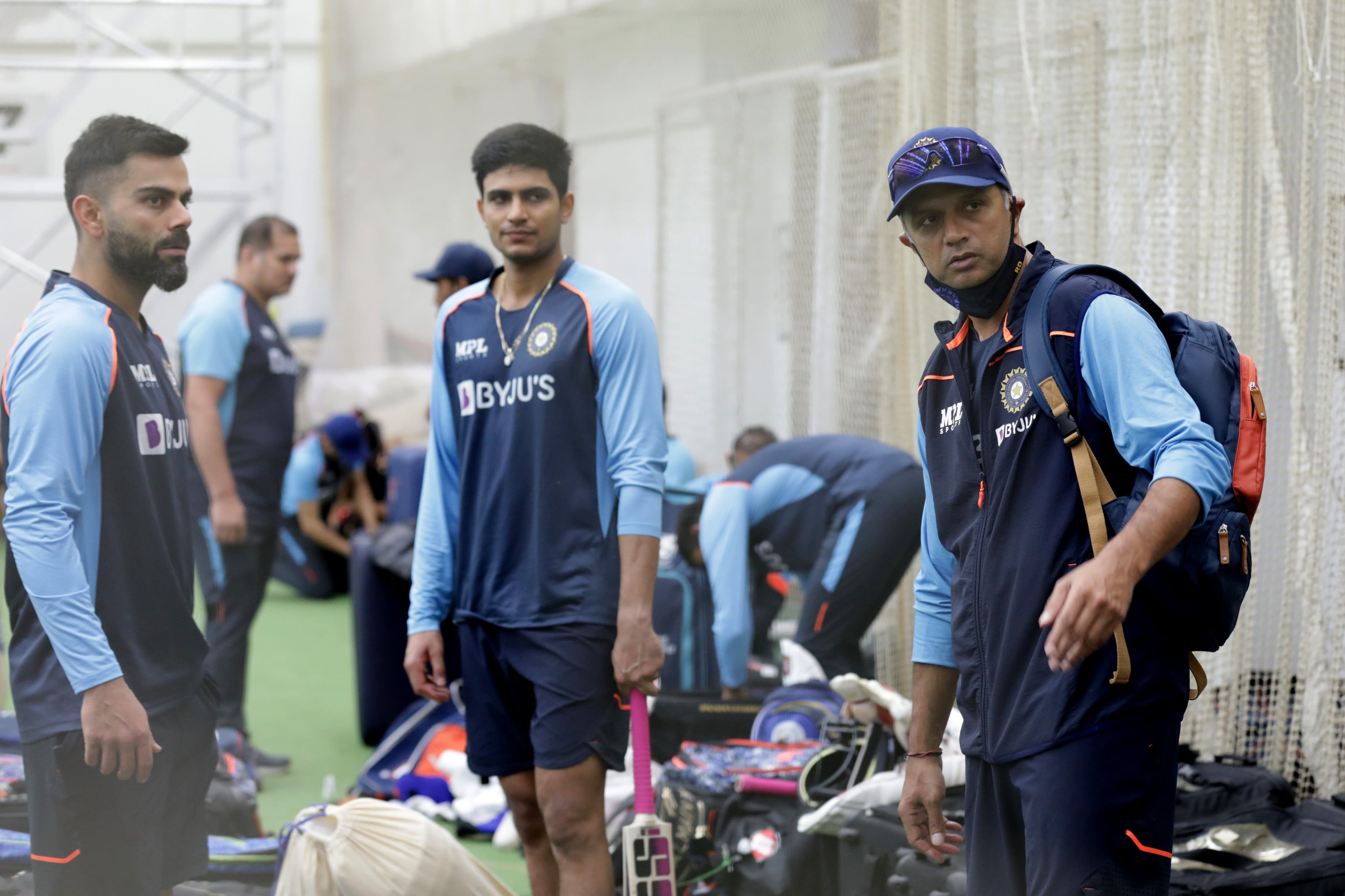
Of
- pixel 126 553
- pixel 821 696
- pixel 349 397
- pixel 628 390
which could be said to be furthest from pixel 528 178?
pixel 349 397

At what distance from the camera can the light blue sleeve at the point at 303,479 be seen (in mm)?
8250

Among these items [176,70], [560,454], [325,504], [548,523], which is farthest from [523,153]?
[176,70]

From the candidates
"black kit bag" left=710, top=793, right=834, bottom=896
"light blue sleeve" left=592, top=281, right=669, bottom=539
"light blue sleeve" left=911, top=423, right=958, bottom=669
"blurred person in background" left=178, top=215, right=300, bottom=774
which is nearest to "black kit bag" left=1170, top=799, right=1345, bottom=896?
"black kit bag" left=710, top=793, right=834, bottom=896

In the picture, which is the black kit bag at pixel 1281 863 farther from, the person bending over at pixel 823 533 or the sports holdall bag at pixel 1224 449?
the person bending over at pixel 823 533

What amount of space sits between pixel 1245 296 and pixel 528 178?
218 centimetres

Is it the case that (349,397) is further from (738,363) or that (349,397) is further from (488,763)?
(488,763)

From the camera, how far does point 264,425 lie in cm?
496

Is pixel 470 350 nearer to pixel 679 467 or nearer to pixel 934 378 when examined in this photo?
pixel 934 378

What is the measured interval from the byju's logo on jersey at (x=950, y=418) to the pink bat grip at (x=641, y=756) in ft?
3.16

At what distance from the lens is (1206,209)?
12.1 feet

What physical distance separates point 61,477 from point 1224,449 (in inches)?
75.1

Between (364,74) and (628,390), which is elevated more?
Result: (364,74)

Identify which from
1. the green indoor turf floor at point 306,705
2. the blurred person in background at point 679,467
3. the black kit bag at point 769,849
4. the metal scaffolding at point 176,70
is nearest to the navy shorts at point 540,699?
the black kit bag at point 769,849

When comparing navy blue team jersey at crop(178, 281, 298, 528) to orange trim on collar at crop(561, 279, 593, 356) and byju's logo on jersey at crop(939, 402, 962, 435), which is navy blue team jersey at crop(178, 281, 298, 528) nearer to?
orange trim on collar at crop(561, 279, 593, 356)
